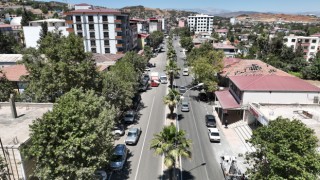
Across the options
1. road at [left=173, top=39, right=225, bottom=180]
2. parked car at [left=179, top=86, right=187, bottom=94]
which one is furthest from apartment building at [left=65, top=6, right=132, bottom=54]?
road at [left=173, top=39, right=225, bottom=180]

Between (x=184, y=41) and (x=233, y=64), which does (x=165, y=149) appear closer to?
(x=233, y=64)

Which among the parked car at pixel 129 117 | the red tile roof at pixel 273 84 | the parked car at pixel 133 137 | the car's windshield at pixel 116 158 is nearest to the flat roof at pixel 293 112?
the red tile roof at pixel 273 84

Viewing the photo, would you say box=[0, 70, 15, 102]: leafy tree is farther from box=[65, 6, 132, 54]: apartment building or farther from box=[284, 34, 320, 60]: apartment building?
box=[284, 34, 320, 60]: apartment building

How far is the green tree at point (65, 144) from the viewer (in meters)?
17.9

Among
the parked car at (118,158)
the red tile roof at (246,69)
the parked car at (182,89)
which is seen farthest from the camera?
the parked car at (182,89)

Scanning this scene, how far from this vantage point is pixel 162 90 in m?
58.9

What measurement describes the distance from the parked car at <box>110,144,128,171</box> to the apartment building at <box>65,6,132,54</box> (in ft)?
Result: 195

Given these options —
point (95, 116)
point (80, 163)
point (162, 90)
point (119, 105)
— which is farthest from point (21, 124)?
point (162, 90)

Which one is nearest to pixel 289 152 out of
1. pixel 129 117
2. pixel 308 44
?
pixel 129 117

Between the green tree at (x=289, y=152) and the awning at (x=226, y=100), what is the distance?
19612 mm

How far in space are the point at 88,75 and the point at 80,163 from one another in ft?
49.9

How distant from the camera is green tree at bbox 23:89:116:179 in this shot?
58.6ft

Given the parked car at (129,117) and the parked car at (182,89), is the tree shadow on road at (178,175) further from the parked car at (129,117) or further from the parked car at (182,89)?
the parked car at (182,89)

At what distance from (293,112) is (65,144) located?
30565 mm
